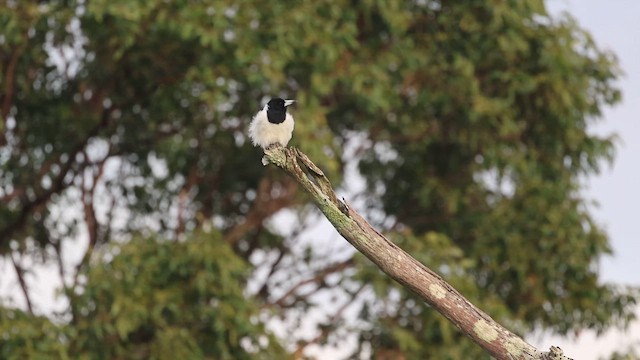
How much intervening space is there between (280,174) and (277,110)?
23.1 ft

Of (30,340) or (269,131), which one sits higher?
(269,131)

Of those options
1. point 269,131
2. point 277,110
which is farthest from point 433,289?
point 277,110

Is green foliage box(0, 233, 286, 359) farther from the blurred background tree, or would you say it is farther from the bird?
the bird

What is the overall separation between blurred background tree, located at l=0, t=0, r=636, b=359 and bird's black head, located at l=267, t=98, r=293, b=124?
3.81 meters

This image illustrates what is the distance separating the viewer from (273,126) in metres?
7.18

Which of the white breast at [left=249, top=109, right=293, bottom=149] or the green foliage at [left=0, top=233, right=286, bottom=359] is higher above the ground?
the white breast at [left=249, top=109, right=293, bottom=149]

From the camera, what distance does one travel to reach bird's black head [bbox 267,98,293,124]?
24.1 feet

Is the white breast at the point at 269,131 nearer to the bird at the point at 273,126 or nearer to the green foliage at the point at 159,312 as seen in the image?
the bird at the point at 273,126

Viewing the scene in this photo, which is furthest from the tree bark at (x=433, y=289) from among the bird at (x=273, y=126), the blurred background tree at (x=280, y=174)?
the blurred background tree at (x=280, y=174)

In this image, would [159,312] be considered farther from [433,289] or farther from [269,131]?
[433,289]

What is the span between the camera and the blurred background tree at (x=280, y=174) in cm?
1183

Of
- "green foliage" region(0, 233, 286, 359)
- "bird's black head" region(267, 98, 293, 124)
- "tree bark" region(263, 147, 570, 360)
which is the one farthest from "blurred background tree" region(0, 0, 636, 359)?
"tree bark" region(263, 147, 570, 360)

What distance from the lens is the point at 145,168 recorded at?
15.0 meters

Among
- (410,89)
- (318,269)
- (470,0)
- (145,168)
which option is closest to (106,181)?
(145,168)
